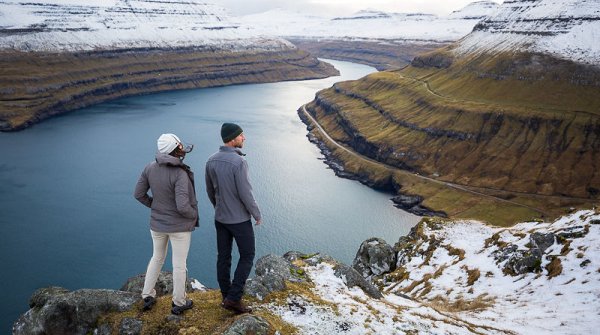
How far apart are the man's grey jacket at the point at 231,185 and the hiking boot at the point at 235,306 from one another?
2682 millimetres

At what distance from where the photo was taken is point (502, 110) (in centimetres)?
12862

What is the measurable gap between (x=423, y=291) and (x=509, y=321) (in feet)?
33.8

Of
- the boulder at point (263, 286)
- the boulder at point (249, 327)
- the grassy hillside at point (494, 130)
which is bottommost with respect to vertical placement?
the grassy hillside at point (494, 130)

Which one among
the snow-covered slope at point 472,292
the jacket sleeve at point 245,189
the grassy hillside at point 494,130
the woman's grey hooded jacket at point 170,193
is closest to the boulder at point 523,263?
the snow-covered slope at point 472,292

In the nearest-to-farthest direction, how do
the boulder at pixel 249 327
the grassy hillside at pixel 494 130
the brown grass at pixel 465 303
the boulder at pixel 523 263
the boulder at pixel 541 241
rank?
the boulder at pixel 249 327 → the brown grass at pixel 465 303 → the boulder at pixel 523 263 → the boulder at pixel 541 241 → the grassy hillside at pixel 494 130

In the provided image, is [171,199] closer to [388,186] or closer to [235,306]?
[235,306]

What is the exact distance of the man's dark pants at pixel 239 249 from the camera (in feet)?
40.1

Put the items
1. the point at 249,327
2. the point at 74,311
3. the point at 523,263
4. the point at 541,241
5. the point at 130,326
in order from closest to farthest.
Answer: the point at 249,327 → the point at 130,326 → the point at 74,311 → the point at 523,263 → the point at 541,241

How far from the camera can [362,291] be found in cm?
1972

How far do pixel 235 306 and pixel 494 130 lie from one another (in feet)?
413

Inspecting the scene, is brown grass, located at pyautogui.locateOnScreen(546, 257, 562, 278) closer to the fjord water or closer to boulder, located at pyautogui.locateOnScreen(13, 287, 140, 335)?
boulder, located at pyautogui.locateOnScreen(13, 287, 140, 335)

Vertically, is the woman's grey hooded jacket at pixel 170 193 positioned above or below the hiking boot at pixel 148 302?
above

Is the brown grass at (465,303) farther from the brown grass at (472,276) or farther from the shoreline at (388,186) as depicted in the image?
the shoreline at (388,186)

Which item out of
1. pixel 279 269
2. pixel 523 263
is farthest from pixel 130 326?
pixel 523 263
